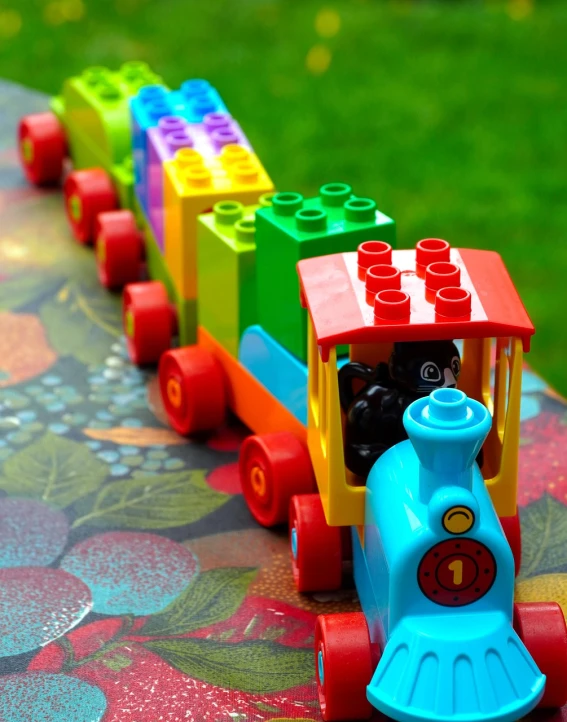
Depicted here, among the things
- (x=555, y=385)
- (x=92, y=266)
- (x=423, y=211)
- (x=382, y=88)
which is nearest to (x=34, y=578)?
(x=92, y=266)

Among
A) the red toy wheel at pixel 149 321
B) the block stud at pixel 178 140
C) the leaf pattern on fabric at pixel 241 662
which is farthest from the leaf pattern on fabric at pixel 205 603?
the block stud at pixel 178 140

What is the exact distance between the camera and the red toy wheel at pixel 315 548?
4.74 feet

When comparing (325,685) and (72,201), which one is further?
(72,201)

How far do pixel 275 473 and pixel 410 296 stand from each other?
1.11 feet

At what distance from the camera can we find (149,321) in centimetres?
192

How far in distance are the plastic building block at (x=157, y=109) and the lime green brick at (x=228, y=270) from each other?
0.96 ft

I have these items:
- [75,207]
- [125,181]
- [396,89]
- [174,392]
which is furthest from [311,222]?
[396,89]

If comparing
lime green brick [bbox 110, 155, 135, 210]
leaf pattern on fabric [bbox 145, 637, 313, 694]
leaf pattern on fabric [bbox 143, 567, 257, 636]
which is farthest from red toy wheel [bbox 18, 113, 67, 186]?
leaf pattern on fabric [bbox 145, 637, 313, 694]

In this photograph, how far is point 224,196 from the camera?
6.00ft

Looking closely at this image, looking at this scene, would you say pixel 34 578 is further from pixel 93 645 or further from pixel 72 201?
pixel 72 201

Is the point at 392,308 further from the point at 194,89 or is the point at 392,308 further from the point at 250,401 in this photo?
the point at 194,89

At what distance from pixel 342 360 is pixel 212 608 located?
34 centimetres

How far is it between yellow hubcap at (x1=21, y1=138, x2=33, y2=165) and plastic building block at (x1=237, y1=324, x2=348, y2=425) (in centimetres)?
102

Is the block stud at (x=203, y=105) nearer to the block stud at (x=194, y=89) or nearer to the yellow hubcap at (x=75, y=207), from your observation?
the block stud at (x=194, y=89)
